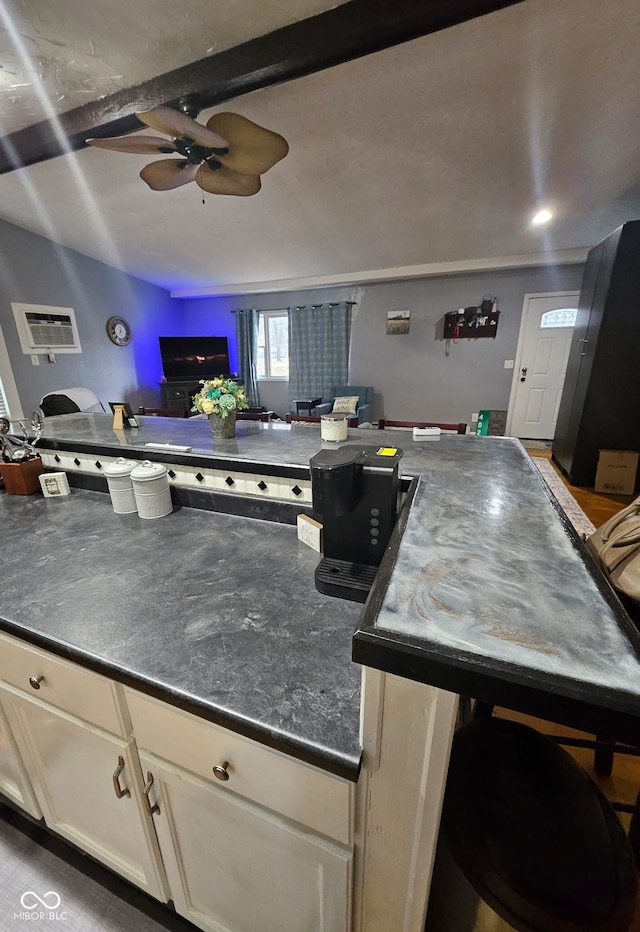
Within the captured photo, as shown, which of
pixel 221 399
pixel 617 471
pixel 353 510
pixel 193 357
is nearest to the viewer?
pixel 353 510

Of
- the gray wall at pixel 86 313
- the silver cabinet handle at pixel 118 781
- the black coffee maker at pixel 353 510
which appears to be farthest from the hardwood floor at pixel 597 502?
the gray wall at pixel 86 313

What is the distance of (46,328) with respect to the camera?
4.40 metres

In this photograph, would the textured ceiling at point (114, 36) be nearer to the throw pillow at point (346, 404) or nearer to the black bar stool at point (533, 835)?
the black bar stool at point (533, 835)

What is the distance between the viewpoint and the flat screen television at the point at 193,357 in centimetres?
573

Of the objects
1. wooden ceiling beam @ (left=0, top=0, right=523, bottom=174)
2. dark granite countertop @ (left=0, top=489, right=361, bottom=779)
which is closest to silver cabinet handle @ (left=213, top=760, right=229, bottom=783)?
dark granite countertop @ (left=0, top=489, right=361, bottom=779)

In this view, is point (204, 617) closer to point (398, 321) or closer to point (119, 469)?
point (119, 469)

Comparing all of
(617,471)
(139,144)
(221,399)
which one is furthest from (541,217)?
(221,399)

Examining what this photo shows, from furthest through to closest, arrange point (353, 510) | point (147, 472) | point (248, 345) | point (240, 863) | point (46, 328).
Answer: point (248, 345) → point (46, 328) → point (147, 472) → point (353, 510) → point (240, 863)

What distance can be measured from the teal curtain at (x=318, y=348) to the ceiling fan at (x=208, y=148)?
321cm

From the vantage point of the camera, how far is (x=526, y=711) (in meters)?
0.38

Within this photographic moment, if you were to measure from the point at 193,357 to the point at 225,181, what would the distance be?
3924mm

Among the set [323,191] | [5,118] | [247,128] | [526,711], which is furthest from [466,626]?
[5,118]

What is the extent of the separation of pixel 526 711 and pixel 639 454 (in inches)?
161

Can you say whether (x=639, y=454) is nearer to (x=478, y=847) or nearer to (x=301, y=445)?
(x=301, y=445)
